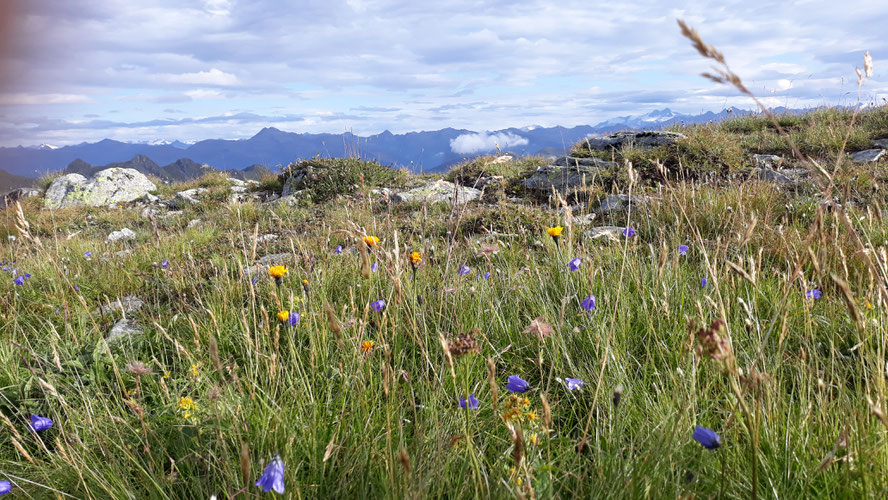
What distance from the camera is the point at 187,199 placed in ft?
37.2

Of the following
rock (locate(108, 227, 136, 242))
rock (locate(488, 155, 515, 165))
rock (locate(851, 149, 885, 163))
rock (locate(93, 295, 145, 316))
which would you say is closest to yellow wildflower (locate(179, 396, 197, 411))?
rock (locate(93, 295, 145, 316))

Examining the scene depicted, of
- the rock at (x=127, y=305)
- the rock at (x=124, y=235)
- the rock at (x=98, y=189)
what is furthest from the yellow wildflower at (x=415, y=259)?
the rock at (x=98, y=189)

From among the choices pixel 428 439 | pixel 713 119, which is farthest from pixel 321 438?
pixel 713 119

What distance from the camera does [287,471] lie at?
1.12m

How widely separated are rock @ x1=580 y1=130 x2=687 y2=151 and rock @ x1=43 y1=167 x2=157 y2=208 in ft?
40.2

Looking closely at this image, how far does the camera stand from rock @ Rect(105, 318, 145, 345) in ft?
8.58

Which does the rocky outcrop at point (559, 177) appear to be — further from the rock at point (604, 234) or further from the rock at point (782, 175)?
the rock at point (604, 234)

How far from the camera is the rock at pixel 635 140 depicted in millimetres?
8683

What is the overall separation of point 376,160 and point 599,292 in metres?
9.55

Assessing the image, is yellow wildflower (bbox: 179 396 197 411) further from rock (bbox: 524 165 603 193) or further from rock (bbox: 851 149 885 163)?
rock (bbox: 851 149 885 163)

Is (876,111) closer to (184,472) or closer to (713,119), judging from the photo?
(713,119)

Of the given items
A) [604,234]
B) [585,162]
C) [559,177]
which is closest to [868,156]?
[585,162]

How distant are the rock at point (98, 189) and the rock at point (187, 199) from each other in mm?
2466

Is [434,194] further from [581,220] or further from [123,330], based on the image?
[123,330]
